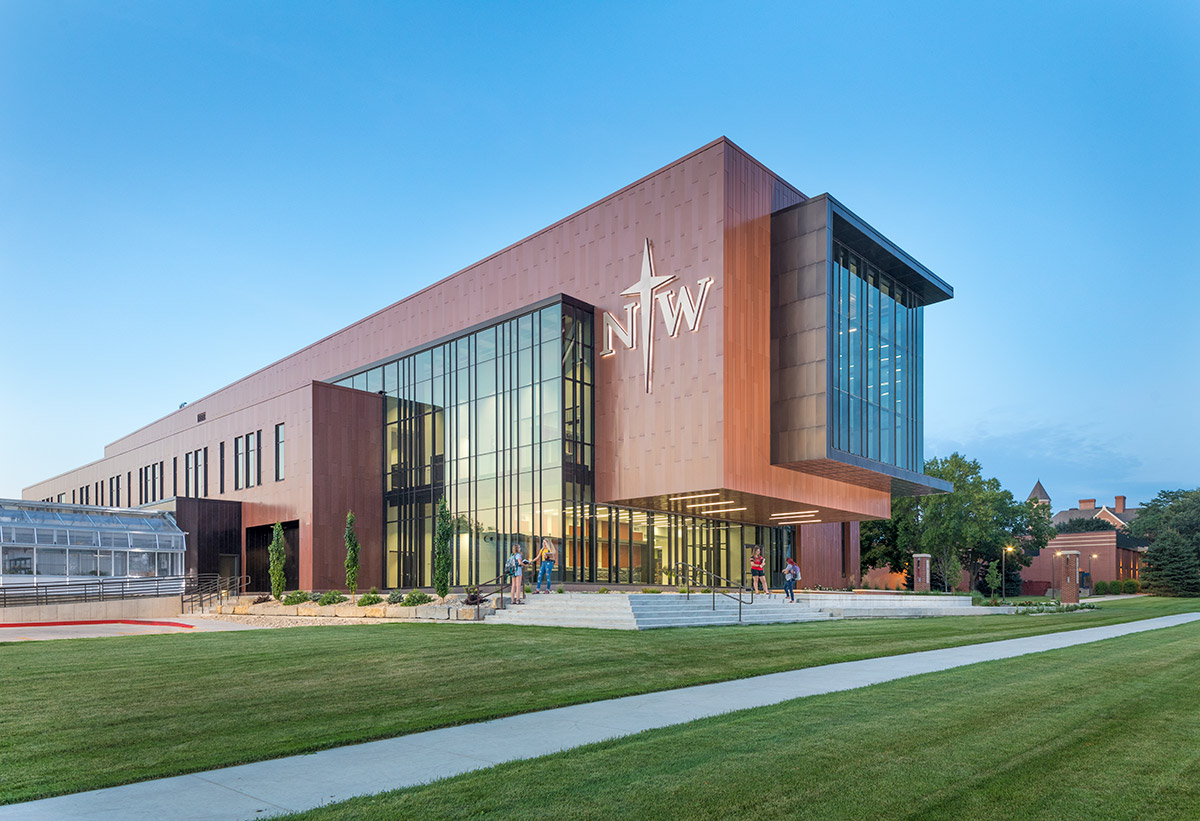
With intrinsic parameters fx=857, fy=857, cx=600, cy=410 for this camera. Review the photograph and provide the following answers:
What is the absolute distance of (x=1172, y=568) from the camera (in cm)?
7956

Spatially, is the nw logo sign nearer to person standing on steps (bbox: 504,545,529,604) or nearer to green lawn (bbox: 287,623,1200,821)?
person standing on steps (bbox: 504,545,529,604)

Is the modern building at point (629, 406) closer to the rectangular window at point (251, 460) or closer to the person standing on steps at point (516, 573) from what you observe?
the rectangular window at point (251, 460)

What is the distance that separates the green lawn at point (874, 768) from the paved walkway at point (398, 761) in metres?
0.45

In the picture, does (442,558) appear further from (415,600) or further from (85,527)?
(85,527)

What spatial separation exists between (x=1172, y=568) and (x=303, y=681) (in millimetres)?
89207

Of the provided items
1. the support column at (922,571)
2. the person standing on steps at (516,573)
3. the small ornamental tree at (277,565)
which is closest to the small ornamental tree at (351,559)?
the small ornamental tree at (277,565)

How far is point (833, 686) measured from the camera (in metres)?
11.7

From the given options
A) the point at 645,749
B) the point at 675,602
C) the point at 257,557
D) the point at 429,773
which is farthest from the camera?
the point at 257,557

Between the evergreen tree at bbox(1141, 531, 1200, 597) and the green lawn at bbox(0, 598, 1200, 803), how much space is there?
7209cm

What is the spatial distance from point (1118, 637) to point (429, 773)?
72.1ft

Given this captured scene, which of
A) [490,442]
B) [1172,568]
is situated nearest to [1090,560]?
[1172,568]

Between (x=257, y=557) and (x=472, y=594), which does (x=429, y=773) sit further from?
(x=257, y=557)

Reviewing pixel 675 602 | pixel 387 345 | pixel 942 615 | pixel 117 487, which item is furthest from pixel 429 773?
pixel 117 487

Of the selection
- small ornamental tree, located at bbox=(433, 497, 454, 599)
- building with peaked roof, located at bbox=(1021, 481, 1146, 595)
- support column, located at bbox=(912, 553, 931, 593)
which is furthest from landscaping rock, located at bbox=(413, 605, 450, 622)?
building with peaked roof, located at bbox=(1021, 481, 1146, 595)
